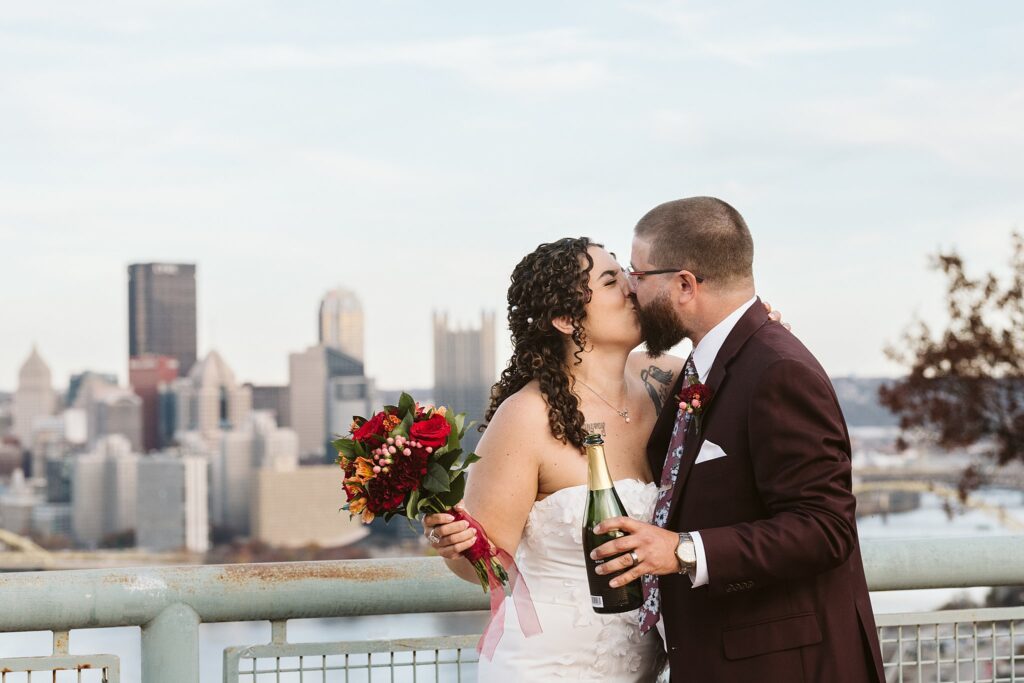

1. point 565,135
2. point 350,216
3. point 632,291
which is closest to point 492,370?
point 350,216

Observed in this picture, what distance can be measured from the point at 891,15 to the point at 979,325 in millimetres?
35574

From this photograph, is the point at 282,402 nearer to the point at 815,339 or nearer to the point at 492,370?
the point at 492,370

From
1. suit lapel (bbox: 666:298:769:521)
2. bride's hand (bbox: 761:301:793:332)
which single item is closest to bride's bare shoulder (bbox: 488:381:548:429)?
suit lapel (bbox: 666:298:769:521)

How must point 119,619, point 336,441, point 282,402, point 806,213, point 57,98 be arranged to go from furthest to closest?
point 282,402
point 57,98
point 806,213
point 119,619
point 336,441

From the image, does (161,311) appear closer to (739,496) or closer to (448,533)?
(448,533)

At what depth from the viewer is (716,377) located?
2.90m

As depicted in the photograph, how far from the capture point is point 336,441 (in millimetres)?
2811

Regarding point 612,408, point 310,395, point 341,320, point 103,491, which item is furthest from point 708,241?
point 103,491

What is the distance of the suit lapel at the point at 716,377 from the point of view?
2.88 meters

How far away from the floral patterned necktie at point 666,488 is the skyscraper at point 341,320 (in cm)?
7990

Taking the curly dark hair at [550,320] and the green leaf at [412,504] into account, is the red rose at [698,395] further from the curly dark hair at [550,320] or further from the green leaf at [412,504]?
the green leaf at [412,504]

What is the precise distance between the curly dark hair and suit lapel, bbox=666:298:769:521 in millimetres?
465

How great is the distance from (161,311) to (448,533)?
317ft

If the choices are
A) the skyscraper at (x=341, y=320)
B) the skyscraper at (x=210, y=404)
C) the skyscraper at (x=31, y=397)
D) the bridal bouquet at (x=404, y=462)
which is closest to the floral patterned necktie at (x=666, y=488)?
the bridal bouquet at (x=404, y=462)
